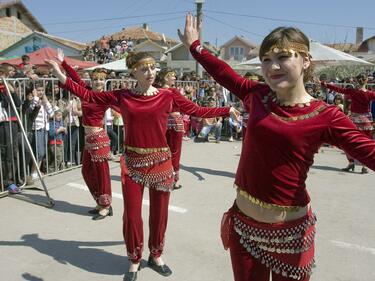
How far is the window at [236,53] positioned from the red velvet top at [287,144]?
5866 cm

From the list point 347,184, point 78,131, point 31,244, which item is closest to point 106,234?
point 31,244

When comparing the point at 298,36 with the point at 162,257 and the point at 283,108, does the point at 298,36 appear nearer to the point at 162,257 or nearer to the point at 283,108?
the point at 283,108

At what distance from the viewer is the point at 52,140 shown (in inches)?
291

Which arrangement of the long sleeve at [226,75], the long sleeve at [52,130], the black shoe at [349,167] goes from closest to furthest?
the long sleeve at [226,75]
the long sleeve at [52,130]
the black shoe at [349,167]

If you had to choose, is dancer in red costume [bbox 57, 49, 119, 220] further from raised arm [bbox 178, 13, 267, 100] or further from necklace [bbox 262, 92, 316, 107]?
necklace [bbox 262, 92, 316, 107]

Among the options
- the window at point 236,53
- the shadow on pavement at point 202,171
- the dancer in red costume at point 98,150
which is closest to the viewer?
the dancer in red costume at point 98,150

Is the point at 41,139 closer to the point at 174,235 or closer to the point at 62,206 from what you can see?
the point at 62,206

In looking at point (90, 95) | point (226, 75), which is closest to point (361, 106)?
point (90, 95)

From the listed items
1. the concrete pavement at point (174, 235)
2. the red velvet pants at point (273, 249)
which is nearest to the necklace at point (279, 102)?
the red velvet pants at point (273, 249)

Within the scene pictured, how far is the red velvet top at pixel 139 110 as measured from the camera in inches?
136

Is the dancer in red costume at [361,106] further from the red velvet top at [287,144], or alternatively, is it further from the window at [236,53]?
the window at [236,53]

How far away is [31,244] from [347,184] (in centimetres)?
552

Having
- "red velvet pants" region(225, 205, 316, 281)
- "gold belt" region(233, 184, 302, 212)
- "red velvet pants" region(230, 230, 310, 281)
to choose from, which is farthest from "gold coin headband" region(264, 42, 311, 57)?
"red velvet pants" region(230, 230, 310, 281)

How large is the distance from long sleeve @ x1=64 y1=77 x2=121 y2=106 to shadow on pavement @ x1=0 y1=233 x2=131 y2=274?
1575 millimetres
